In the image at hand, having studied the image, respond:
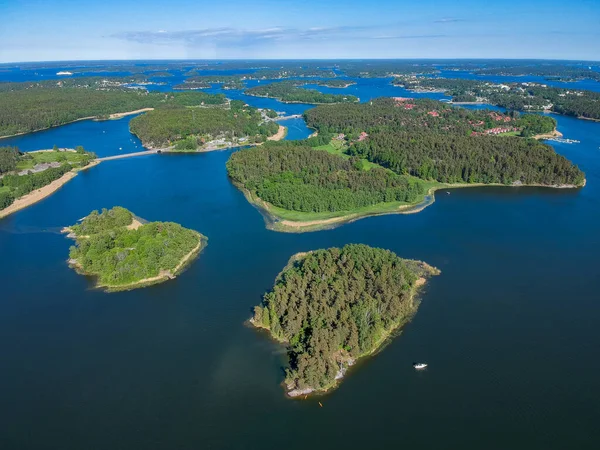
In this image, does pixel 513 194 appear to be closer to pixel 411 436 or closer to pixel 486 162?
pixel 486 162

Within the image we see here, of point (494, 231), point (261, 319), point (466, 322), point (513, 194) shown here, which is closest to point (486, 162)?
point (513, 194)

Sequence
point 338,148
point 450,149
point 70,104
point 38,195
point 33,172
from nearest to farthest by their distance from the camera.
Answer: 1. point 38,195
2. point 33,172
3. point 450,149
4. point 338,148
5. point 70,104

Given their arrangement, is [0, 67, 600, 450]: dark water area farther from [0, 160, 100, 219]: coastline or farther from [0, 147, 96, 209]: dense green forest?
[0, 147, 96, 209]: dense green forest

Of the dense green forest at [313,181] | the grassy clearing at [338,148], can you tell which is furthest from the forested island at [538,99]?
the dense green forest at [313,181]

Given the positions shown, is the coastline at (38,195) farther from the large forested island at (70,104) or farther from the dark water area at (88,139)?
the large forested island at (70,104)

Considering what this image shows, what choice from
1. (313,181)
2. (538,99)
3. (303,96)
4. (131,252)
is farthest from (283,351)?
(538,99)

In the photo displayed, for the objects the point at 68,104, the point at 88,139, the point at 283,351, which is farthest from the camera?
the point at 68,104

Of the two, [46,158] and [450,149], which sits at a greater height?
[450,149]

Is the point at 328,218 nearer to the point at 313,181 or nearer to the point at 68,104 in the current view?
the point at 313,181
